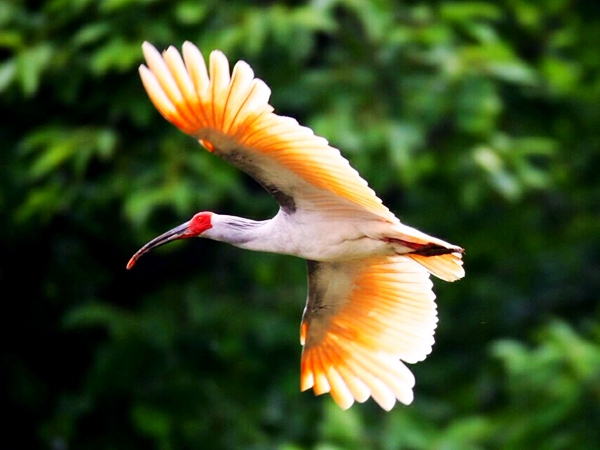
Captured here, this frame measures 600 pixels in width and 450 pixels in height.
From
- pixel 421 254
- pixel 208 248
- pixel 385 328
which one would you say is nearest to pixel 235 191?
pixel 208 248

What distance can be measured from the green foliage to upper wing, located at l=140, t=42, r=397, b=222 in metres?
3.79

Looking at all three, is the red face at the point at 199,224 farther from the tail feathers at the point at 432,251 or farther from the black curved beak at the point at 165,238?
the tail feathers at the point at 432,251

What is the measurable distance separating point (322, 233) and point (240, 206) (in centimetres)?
495

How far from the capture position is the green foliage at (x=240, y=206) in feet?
35.7

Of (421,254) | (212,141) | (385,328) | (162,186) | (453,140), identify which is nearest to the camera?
(212,141)

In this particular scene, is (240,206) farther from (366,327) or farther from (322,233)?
(322,233)

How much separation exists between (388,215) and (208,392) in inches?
219

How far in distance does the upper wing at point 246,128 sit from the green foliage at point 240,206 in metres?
3.79

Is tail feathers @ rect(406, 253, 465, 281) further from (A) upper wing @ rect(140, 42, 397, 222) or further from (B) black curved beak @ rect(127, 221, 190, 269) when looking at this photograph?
(B) black curved beak @ rect(127, 221, 190, 269)

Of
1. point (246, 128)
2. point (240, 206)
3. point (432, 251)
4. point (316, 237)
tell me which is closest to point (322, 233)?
point (316, 237)

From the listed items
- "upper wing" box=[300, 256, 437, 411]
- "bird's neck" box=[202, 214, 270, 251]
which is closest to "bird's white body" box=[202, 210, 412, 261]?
"bird's neck" box=[202, 214, 270, 251]

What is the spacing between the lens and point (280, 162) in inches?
258

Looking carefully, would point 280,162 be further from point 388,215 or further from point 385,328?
point 385,328

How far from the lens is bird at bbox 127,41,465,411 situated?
6203 millimetres
